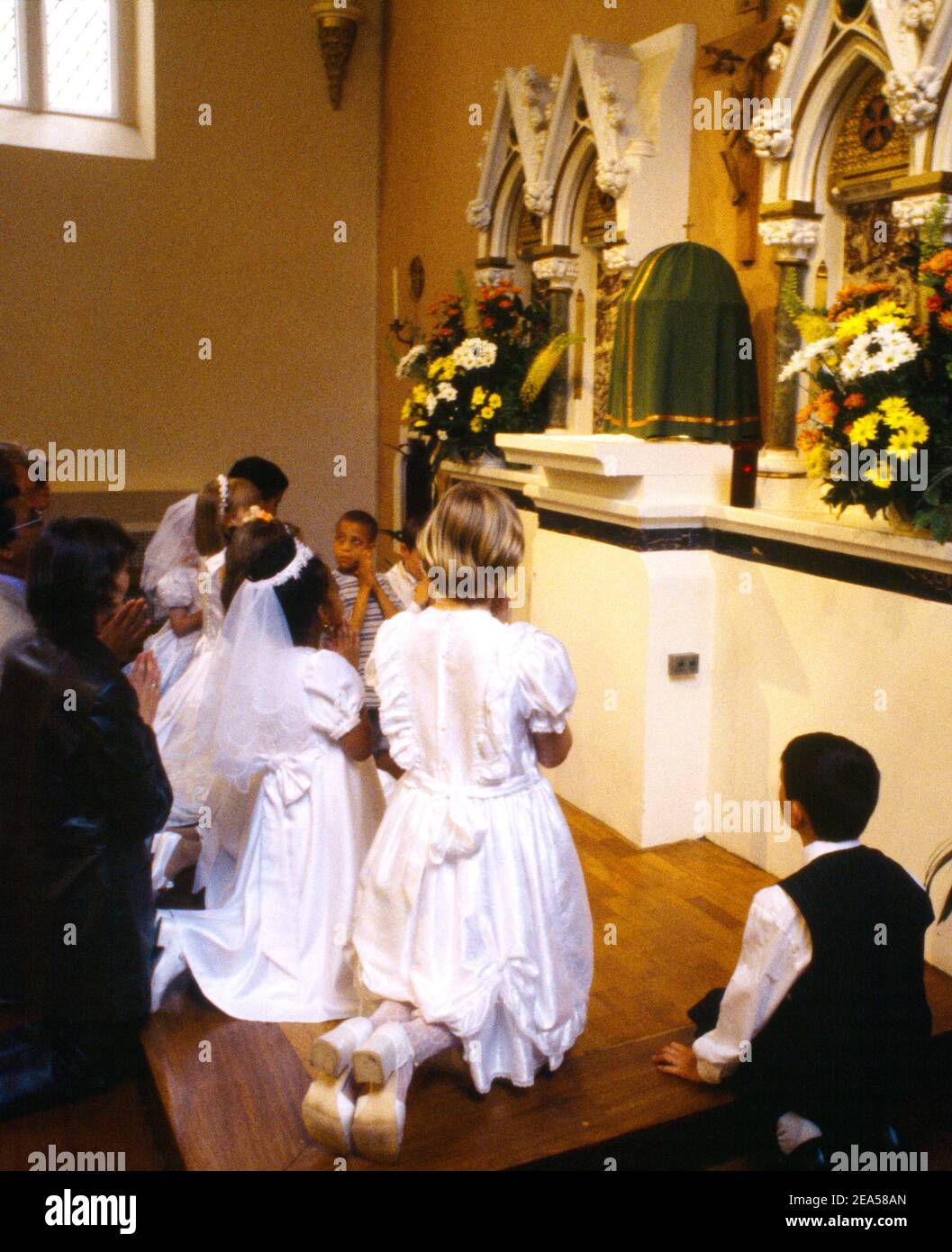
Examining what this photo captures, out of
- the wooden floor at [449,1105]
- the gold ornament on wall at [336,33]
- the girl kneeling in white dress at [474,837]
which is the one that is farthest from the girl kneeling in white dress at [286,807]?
the gold ornament on wall at [336,33]

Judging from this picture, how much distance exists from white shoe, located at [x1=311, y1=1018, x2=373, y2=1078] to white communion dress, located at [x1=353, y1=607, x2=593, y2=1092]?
207mm

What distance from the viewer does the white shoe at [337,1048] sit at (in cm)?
236

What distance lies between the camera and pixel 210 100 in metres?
8.23

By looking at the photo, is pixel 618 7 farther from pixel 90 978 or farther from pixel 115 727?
pixel 90 978

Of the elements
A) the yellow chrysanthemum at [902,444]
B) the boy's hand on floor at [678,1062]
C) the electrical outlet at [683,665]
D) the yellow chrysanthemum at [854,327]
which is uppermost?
the yellow chrysanthemum at [854,327]

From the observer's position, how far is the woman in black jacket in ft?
8.74

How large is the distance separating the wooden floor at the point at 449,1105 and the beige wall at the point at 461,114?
8.53ft

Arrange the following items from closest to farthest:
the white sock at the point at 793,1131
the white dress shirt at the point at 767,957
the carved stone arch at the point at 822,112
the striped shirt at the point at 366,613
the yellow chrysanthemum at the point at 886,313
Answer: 1. the white dress shirt at the point at 767,957
2. the white sock at the point at 793,1131
3. the yellow chrysanthemum at the point at 886,313
4. the carved stone arch at the point at 822,112
5. the striped shirt at the point at 366,613

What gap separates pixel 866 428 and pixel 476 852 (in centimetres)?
157

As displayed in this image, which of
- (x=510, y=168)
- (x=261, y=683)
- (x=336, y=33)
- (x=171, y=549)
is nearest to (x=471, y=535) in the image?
(x=261, y=683)

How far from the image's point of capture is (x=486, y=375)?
18.8ft

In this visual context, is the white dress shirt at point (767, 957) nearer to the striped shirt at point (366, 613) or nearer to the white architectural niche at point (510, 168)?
the striped shirt at point (366, 613)

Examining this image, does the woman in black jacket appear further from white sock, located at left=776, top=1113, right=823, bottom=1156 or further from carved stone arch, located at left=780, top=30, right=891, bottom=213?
carved stone arch, located at left=780, top=30, right=891, bottom=213

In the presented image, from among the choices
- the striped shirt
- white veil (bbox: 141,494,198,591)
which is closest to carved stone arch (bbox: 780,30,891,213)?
the striped shirt
